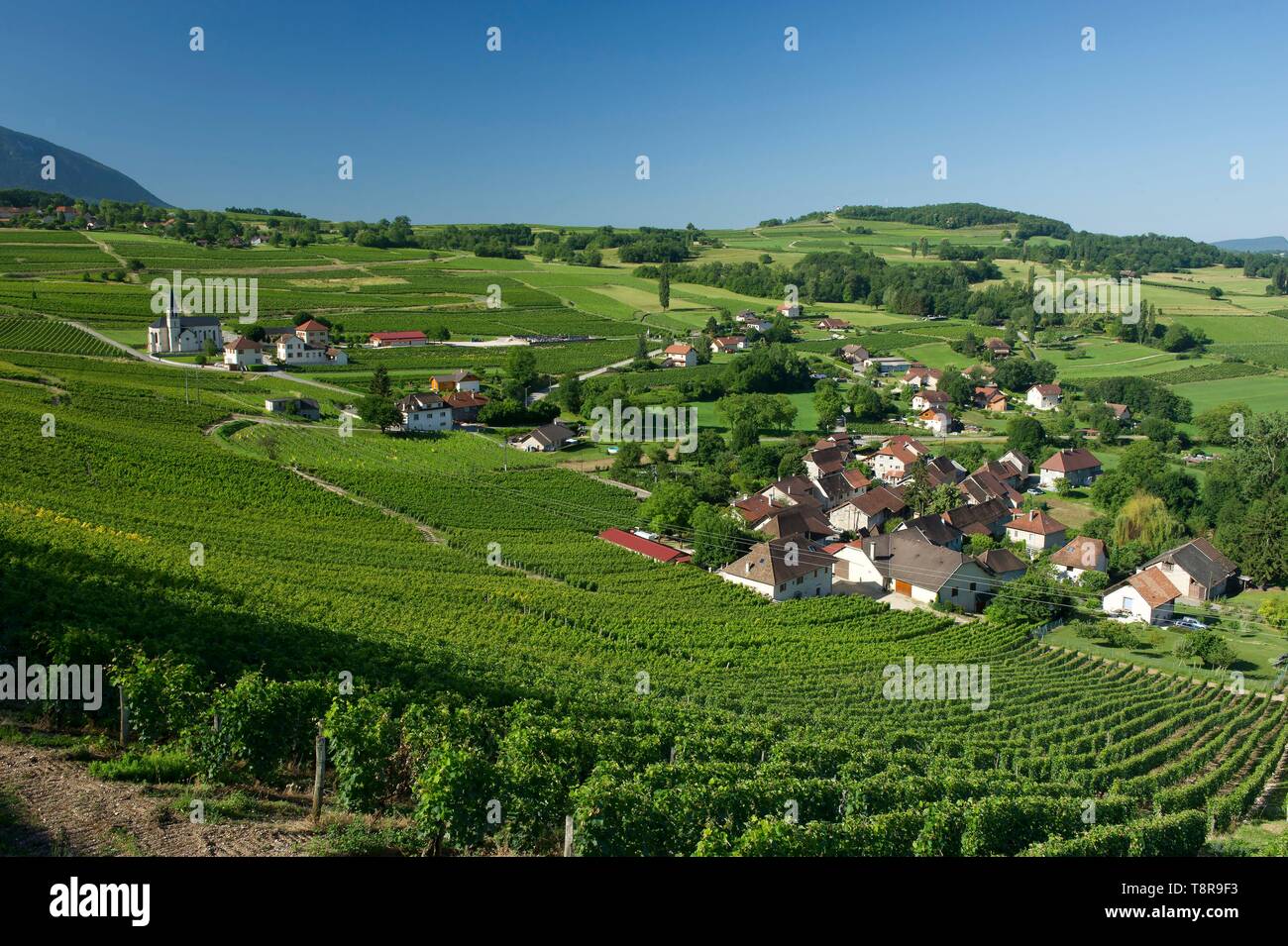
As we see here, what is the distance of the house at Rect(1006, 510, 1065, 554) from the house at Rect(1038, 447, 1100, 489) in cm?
1009

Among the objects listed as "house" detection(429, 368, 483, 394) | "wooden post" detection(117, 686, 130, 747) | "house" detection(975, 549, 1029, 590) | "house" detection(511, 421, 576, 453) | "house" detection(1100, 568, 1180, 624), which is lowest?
"house" detection(1100, 568, 1180, 624)

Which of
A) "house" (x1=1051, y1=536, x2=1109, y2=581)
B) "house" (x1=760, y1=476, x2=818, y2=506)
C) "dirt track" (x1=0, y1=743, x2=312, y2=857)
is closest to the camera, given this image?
"dirt track" (x1=0, y1=743, x2=312, y2=857)

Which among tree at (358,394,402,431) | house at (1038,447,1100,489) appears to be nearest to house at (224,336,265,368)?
tree at (358,394,402,431)

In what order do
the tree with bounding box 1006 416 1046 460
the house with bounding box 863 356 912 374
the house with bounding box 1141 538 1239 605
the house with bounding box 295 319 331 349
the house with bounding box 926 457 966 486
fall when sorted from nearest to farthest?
the house with bounding box 1141 538 1239 605, the house with bounding box 926 457 966 486, the tree with bounding box 1006 416 1046 460, the house with bounding box 295 319 331 349, the house with bounding box 863 356 912 374

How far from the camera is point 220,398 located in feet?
181

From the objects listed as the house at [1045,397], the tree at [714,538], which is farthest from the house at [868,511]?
the house at [1045,397]

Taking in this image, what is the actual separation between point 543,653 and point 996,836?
13.5m

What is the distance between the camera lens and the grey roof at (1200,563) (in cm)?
3697

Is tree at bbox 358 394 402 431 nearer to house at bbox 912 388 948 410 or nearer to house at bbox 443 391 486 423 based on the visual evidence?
house at bbox 443 391 486 423

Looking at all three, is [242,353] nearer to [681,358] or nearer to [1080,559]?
[681,358]

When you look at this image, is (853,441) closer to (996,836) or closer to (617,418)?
(617,418)

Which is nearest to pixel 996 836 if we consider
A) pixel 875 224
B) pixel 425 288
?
pixel 425 288

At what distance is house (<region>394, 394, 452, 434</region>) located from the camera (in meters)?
56.5

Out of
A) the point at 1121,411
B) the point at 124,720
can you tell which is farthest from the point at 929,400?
the point at 124,720
